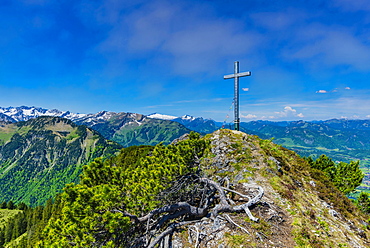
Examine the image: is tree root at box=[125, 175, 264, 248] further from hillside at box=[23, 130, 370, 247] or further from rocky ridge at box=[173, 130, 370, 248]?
rocky ridge at box=[173, 130, 370, 248]

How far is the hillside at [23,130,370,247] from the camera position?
8.36 metres

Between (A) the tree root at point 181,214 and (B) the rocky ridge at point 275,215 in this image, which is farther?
(A) the tree root at point 181,214

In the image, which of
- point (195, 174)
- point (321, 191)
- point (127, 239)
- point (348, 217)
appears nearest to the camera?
point (127, 239)

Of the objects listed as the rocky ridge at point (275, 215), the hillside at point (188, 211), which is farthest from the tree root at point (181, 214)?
the rocky ridge at point (275, 215)

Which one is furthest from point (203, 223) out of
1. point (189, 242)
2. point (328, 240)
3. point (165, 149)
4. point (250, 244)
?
point (328, 240)

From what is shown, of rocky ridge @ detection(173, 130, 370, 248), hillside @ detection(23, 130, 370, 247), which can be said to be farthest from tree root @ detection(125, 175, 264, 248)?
rocky ridge @ detection(173, 130, 370, 248)

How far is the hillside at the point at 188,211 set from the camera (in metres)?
8.36

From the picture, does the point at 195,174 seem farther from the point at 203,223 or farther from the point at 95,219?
the point at 95,219

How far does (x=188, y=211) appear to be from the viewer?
35.2 feet

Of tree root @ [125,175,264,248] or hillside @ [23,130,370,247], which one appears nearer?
hillside @ [23,130,370,247]

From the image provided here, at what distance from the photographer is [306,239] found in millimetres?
8992

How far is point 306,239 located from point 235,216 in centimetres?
357

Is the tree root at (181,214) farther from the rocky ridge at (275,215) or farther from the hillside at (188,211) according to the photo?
the rocky ridge at (275,215)

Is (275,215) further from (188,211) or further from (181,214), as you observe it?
(181,214)
